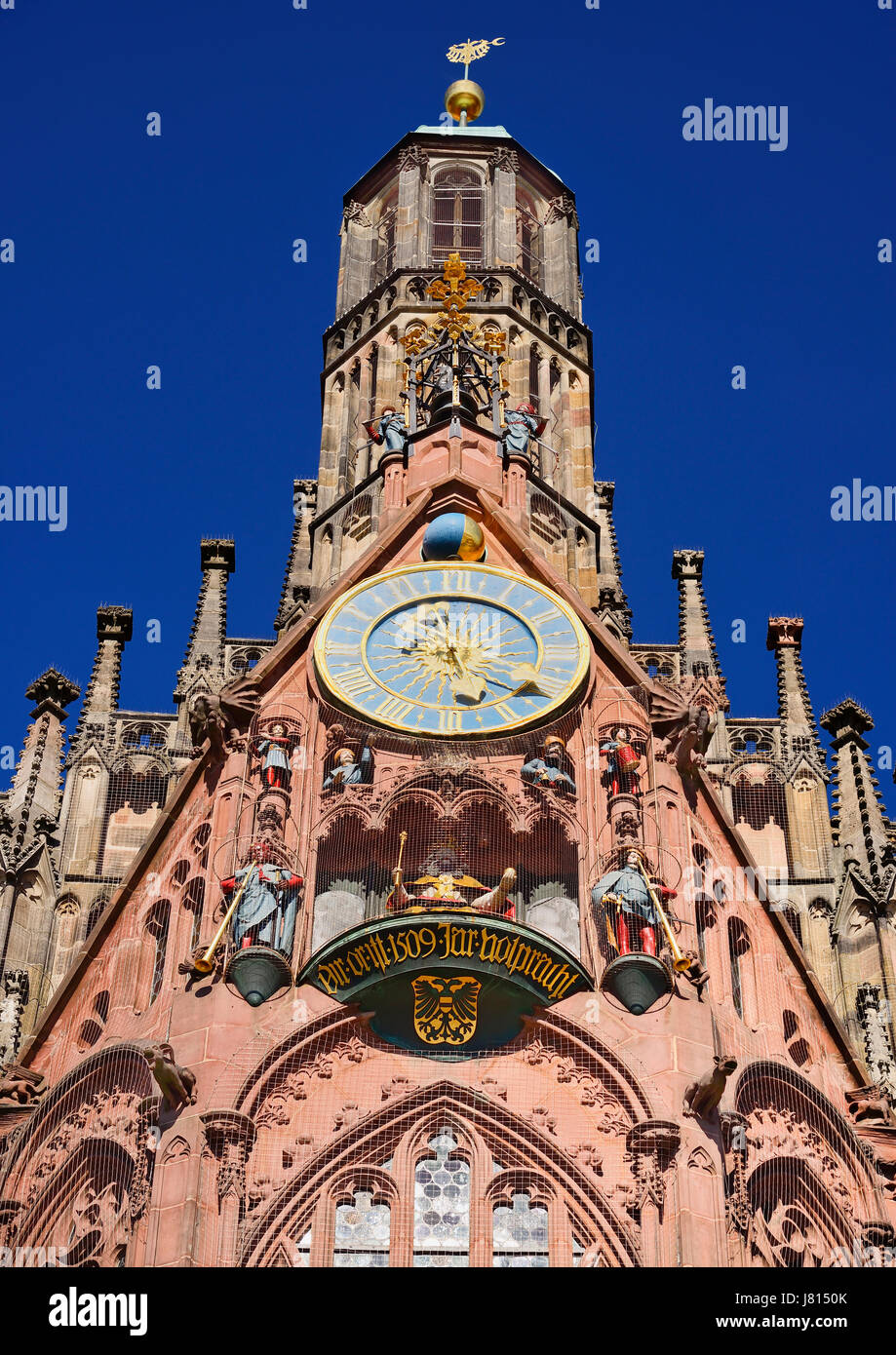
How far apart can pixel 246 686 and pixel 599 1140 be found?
694cm

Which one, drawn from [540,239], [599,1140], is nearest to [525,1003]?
[599,1140]

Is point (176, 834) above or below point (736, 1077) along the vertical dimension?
above

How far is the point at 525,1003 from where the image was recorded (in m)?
29.7

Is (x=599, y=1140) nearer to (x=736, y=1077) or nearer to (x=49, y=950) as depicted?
(x=736, y=1077)

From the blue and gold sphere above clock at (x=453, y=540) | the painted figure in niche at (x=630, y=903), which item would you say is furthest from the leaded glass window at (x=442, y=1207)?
the blue and gold sphere above clock at (x=453, y=540)

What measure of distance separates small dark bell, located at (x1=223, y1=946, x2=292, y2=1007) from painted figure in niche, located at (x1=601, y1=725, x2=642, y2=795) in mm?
4525

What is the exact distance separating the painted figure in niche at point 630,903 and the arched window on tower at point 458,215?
14109 mm

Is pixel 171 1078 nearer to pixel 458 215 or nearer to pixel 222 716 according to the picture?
pixel 222 716

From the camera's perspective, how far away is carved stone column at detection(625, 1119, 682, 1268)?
89.2ft

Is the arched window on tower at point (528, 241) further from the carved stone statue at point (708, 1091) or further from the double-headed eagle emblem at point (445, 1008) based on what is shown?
the carved stone statue at point (708, 1091)

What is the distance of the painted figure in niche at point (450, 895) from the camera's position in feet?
97.7

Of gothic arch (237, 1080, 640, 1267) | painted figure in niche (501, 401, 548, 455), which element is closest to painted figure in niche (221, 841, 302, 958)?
gothic arch (237, 1080, 640, 1267)
